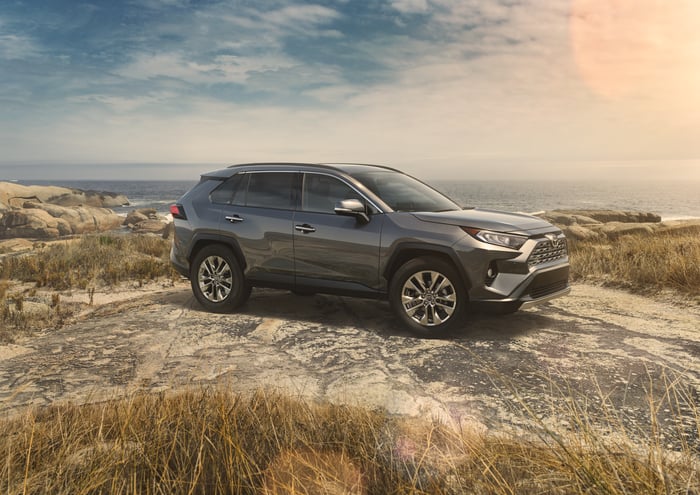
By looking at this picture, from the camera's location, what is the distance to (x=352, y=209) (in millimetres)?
5922

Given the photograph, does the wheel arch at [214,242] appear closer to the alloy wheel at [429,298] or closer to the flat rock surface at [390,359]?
the flat rock surface at [390,359]

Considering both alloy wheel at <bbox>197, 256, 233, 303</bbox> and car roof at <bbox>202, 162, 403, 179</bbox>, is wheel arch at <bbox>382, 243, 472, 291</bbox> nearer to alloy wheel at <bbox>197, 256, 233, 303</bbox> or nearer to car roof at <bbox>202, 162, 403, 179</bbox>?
car roof at <bbox>202, 162, 403, 179</bbox>

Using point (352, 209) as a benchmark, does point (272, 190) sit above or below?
above

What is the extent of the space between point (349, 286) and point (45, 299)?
4882 millimetres

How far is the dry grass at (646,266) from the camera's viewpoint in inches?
307

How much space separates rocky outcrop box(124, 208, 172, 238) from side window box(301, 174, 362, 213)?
1833 cm

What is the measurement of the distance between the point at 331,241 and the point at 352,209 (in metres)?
0.58

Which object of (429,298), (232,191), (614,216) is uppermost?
(232,191)

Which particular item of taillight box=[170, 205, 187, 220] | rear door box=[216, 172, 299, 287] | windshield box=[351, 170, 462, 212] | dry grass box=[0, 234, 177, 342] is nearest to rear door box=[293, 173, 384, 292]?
rear door box=[216, 172, 299, 287]

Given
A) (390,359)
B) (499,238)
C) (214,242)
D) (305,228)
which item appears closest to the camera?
(390,359)

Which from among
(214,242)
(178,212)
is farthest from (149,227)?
(214,242)

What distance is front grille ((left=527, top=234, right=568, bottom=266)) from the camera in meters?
5.76

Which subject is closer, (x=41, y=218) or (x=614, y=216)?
(x=614, y=216)

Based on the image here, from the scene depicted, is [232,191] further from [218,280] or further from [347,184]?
[347,184]
